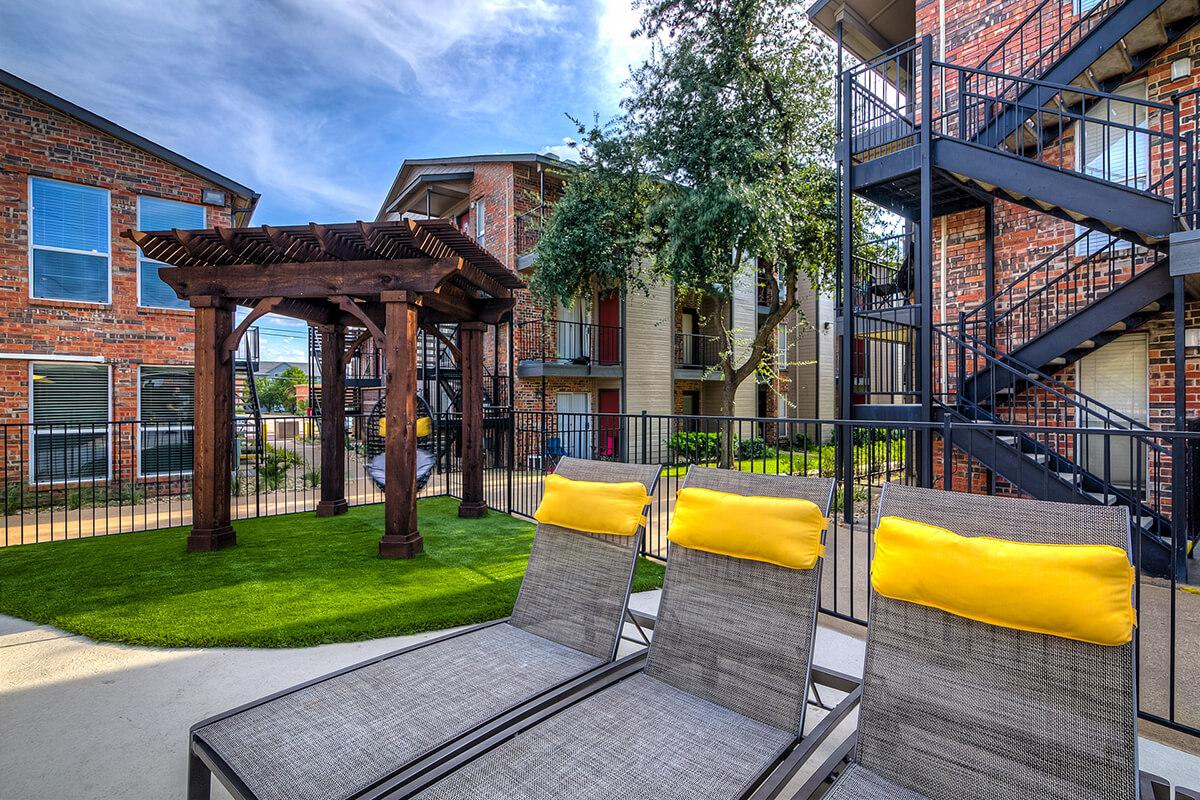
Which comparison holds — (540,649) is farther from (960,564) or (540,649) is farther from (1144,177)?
(1144,177)

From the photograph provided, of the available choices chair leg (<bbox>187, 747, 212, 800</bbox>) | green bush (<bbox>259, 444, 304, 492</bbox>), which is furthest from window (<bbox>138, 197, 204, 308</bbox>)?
chair leg (<bbox>187, 747, 212, 800</bbox>)

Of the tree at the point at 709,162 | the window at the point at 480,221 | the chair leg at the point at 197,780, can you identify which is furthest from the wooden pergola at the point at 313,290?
the window at the point at 480,221

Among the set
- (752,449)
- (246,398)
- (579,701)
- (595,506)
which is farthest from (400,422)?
(246,398)

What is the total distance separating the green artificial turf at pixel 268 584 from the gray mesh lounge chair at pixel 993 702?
253cm

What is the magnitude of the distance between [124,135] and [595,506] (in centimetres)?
1070

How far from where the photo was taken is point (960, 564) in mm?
1702

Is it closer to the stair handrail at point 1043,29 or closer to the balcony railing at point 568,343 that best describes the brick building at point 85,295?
the balcony railing at point 568,343

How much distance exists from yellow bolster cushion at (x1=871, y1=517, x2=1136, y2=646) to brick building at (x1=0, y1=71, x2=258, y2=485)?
9.47 m

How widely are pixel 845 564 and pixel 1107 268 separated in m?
4.78

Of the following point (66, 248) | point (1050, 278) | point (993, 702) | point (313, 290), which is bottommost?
point (993, 702)

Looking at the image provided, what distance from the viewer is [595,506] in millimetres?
2885

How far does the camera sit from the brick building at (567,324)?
1308 cm

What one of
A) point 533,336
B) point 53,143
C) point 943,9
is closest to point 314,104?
point 53,143

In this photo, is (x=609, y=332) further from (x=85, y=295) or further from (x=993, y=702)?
(x=993, y=702)
